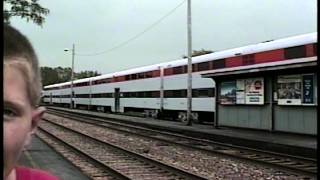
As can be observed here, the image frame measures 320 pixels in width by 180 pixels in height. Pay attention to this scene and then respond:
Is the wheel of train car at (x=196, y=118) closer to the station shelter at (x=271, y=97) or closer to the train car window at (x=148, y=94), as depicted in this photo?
the station shelter at (x=271, y=97)

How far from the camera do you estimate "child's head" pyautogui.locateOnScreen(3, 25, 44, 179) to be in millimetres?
1185

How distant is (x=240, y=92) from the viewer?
71.4 ft

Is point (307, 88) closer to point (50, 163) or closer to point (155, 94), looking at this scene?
point (50, 163)

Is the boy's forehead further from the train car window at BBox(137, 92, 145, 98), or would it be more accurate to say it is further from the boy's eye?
the train car window at BBox(137, 92, 145, 98)

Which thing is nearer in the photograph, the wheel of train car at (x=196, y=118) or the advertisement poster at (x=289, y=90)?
the advertisement poster at (x=289, y=90)

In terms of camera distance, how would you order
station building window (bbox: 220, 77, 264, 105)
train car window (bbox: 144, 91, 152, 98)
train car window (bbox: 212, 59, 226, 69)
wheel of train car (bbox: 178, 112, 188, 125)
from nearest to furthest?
station building window (bbox: 220, 77, 264, 105), train car window (bbox: 212, 59, 226, 69), wheel of train car (bbox: 178, 112, 188, 125), train car window (bbox: 144, 91, 152, 98)

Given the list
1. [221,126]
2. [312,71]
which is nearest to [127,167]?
[312,71]

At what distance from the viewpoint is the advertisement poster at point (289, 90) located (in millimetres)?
17844

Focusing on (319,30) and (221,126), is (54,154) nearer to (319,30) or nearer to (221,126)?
(221,126)

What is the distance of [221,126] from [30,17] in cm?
1342

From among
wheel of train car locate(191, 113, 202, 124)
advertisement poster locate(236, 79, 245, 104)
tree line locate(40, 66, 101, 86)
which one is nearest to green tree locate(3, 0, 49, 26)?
advertisement poster locate(236, 79, 245, 104)

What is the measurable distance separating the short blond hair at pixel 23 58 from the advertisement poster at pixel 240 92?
67.1 ft

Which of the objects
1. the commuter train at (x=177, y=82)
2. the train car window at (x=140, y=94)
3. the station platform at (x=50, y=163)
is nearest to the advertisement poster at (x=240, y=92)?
the commuter train at (x=177, y=82)

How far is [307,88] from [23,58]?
1687 cm
